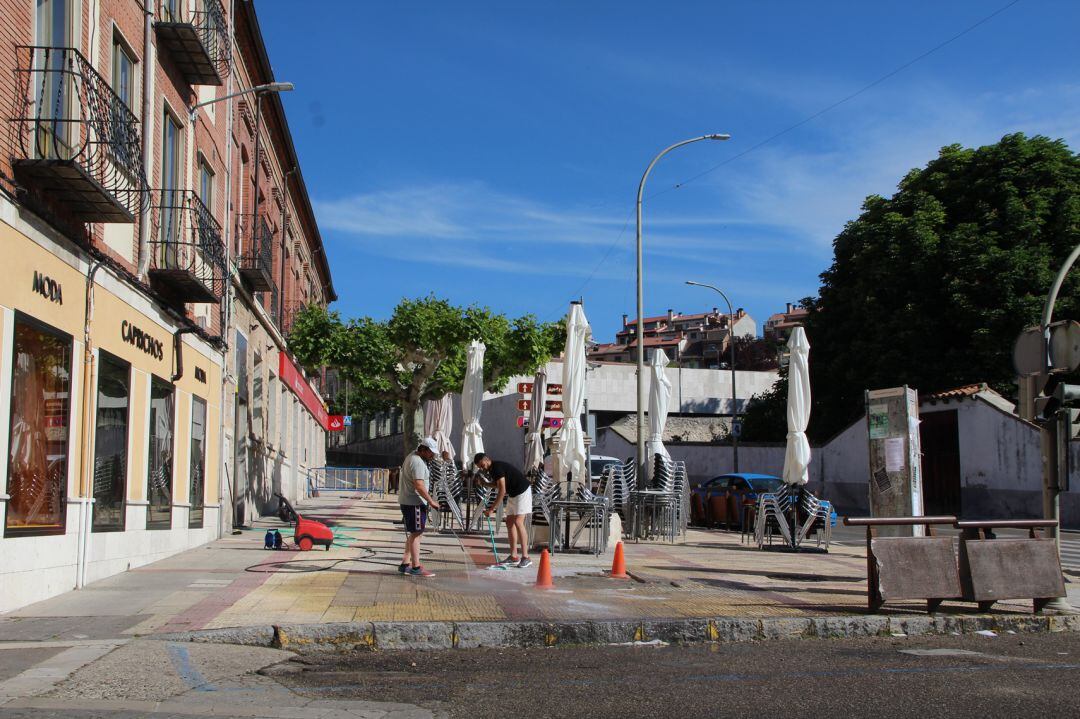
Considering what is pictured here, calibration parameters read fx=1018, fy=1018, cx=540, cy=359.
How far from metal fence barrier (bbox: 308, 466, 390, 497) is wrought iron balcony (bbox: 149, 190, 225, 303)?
31.1 meters

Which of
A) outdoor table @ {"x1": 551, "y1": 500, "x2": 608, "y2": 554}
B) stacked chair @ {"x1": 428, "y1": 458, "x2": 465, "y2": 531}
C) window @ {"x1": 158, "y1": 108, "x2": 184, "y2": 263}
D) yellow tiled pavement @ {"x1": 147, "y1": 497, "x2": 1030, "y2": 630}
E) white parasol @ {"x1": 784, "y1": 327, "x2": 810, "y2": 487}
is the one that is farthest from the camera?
stacked chair @ {"x1": 428, "y1": 458, "x2": 465, "y2": 531}

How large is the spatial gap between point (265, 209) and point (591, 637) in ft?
71.5

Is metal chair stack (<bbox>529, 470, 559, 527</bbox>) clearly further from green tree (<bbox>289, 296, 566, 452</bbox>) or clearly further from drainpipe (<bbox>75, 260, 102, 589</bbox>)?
green tree (<bbox>289, 296, 566, 452</bbox>)

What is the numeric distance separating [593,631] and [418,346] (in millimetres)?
16789

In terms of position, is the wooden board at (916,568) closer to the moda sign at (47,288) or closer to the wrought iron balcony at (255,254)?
the moda sign at (47,288)

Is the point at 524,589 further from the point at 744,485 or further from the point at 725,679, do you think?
the point at 744,485

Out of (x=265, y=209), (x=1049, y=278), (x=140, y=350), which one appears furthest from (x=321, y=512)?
(x=1049, y=278)

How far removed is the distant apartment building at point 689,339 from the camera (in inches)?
4505

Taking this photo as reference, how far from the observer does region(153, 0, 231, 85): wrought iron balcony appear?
14297 millimetres

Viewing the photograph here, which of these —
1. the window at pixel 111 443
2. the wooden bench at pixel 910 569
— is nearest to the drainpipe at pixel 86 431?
the window at pixel 111 443

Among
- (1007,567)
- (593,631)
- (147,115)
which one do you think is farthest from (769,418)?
(593,631)

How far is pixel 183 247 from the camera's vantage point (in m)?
15.3

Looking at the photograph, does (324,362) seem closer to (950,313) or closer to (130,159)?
(130,159)

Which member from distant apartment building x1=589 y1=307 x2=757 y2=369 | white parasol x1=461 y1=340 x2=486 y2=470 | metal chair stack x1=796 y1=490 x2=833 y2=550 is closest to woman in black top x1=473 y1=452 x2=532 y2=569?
metal chair stack x1=796 y1=490 x2=833 y2=550
